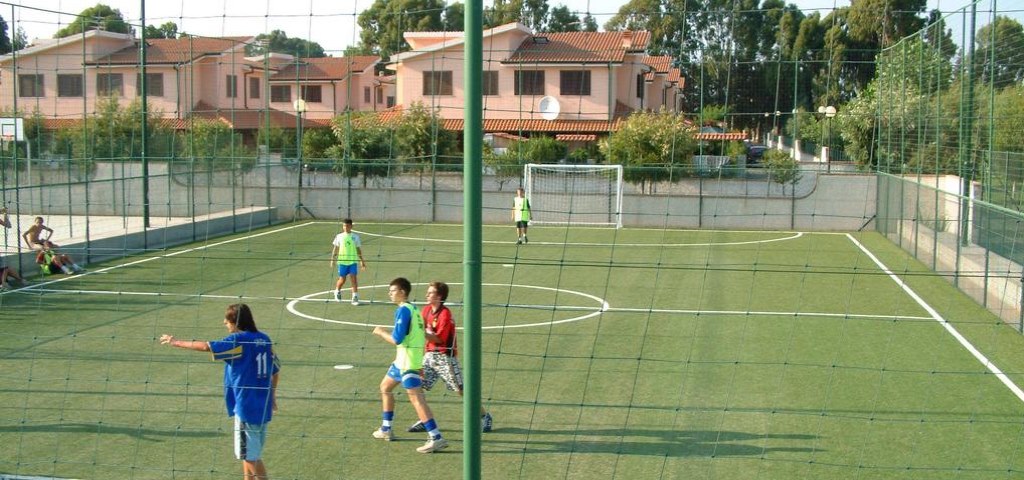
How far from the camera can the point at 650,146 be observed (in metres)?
30.9

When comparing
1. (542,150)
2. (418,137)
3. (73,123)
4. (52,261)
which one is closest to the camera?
(52,261)

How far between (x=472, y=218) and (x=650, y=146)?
85.9ft

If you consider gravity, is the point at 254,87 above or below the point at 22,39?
below

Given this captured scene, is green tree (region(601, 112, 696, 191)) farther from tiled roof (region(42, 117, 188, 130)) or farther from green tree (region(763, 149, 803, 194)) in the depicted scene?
tiled roof (region(42, 117, 188, 130))

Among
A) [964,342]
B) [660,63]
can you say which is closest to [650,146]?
[660,63]

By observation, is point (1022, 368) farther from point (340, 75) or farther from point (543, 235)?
point (340, 75)

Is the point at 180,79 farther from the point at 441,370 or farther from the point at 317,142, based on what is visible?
the point at 441,370

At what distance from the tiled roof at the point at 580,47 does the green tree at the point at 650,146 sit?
22.4 ft

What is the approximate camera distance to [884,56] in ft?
94.9

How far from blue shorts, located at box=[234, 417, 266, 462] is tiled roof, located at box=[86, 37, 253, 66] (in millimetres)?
24331

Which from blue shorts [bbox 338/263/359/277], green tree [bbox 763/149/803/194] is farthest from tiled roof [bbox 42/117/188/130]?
green tree [bbox 763/149/803/194]

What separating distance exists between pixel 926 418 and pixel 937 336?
4849 mm

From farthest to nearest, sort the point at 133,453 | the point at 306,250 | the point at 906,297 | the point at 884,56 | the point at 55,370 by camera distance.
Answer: the point at 884,56 < the point at 306,250 < the point at 906,297 < the point at 55,370 < the point at 133,453

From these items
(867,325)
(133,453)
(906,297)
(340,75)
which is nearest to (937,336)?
(867,325)
